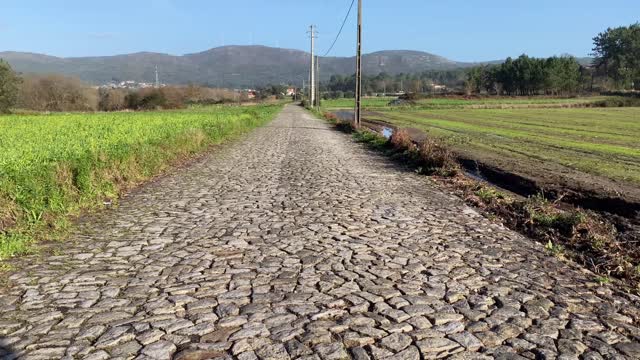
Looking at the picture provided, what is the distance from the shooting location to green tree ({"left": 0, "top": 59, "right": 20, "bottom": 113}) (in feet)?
193

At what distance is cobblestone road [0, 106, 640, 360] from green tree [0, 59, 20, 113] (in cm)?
5935

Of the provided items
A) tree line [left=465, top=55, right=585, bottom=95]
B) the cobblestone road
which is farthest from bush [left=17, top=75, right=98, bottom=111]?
tree line [left=465, top=55, right=585, bottom=95]

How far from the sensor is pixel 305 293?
5.03m

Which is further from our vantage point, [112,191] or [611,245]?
[112,191]

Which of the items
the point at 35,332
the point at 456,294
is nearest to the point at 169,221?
the point at 35,332

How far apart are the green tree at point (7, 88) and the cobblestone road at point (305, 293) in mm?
59349

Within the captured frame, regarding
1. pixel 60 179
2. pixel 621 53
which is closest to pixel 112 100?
pixel 60 179

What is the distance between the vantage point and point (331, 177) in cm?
1326

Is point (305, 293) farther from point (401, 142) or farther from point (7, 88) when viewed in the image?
point (7, 88)

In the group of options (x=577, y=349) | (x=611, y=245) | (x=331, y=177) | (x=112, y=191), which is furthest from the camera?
(x=331, y=177)

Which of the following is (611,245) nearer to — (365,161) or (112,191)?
(112,191)

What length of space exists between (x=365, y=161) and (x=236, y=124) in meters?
16.8

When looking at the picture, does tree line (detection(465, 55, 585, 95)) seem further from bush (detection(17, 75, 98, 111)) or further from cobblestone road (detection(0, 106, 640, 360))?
cobblestone road (detection(0, 106, 640, 360))

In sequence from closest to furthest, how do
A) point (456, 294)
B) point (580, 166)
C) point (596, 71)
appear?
point (456, 294)
point (580, 166)
point (596, 71)
